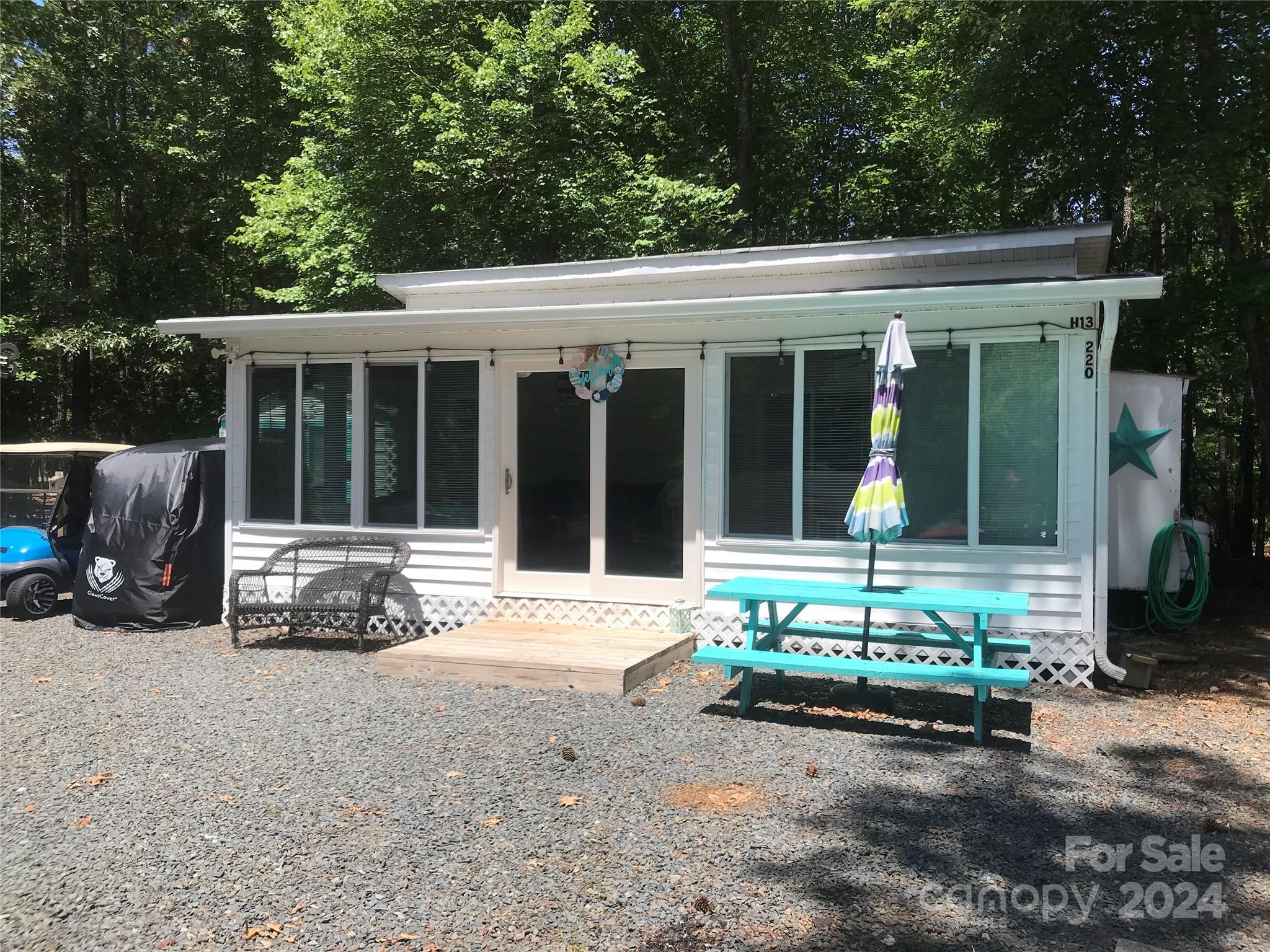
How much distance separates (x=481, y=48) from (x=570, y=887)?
53.0 ft

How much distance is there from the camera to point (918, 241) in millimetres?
8031

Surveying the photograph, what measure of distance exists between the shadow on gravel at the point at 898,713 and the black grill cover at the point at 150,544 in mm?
5210

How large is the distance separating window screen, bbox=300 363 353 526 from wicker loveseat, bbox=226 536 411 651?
10.8 inches

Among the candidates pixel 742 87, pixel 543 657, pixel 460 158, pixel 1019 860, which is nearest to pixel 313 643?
pixel 543 657

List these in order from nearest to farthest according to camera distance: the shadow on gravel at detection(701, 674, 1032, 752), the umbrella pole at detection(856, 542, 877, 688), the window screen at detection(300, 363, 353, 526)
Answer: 1. the shadow on gravel at detection(701, 674, 1032, 752)
2. the umbrella pole at detection(856, 542, 877, 688)
3. the window screen at detection(300, 363, 353, 526)

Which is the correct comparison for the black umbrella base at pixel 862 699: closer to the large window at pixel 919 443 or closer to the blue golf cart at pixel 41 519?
the large window at pixel 919 443

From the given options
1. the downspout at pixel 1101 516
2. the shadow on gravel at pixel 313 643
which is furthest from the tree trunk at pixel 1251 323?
the shadow on gravel at pixel 313 643

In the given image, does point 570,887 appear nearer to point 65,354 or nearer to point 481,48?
point 481,48

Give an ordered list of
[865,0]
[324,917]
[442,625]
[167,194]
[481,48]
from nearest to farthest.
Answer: [324,917], [442,625], [865,0], [481,48], [167,194]

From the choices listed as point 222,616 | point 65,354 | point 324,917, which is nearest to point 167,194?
point 65,354

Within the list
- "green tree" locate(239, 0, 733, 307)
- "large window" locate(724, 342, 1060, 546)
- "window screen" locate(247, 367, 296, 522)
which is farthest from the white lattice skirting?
"green tree" locate(239, 0, 733, 307)

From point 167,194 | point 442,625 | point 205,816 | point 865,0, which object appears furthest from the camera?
point 167,194

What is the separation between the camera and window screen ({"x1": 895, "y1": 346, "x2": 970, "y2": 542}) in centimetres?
649

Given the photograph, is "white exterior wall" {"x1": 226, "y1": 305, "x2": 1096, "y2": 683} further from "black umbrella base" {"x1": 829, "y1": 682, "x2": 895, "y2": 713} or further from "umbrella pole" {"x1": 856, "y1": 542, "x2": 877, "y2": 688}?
"umbrella pole" {"x1": 856, "y1": 542, "x2": 877, "y2": 688}
